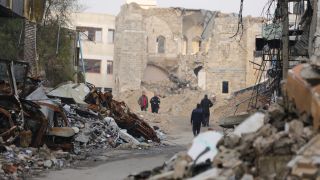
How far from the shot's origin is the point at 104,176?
38.8ft

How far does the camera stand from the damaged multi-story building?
51156mm

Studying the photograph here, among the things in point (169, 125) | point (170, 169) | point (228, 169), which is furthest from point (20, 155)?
point (169, 125)

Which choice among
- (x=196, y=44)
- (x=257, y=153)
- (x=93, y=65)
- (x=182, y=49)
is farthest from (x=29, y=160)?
(x=93, y=65)

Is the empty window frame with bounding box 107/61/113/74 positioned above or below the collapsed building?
below

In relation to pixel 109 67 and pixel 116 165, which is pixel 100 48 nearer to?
pixel 109 67

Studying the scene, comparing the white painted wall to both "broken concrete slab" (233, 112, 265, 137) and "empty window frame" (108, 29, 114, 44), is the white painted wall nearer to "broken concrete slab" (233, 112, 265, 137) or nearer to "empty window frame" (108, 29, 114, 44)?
"empty window frame" (108, 29, 114, 44)

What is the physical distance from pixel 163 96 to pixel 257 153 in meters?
44.8

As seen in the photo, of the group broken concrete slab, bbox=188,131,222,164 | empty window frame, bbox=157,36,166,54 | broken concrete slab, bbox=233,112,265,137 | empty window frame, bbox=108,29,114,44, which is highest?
empty window frame, bbox=108,29,114,44

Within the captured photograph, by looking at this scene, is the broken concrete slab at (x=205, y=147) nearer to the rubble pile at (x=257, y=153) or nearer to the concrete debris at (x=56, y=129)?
the rubble pile at (x=257, y=153)

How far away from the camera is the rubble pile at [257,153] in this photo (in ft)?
20.2

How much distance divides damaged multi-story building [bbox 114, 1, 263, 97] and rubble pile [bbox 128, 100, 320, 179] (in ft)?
142

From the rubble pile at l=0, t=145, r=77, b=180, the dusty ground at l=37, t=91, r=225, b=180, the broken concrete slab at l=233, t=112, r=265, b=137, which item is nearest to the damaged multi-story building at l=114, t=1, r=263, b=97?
the dusty ground at l=37, t=91, r=225, b=180

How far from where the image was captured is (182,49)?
5638 centimetres

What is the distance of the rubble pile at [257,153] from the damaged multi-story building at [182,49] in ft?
142
